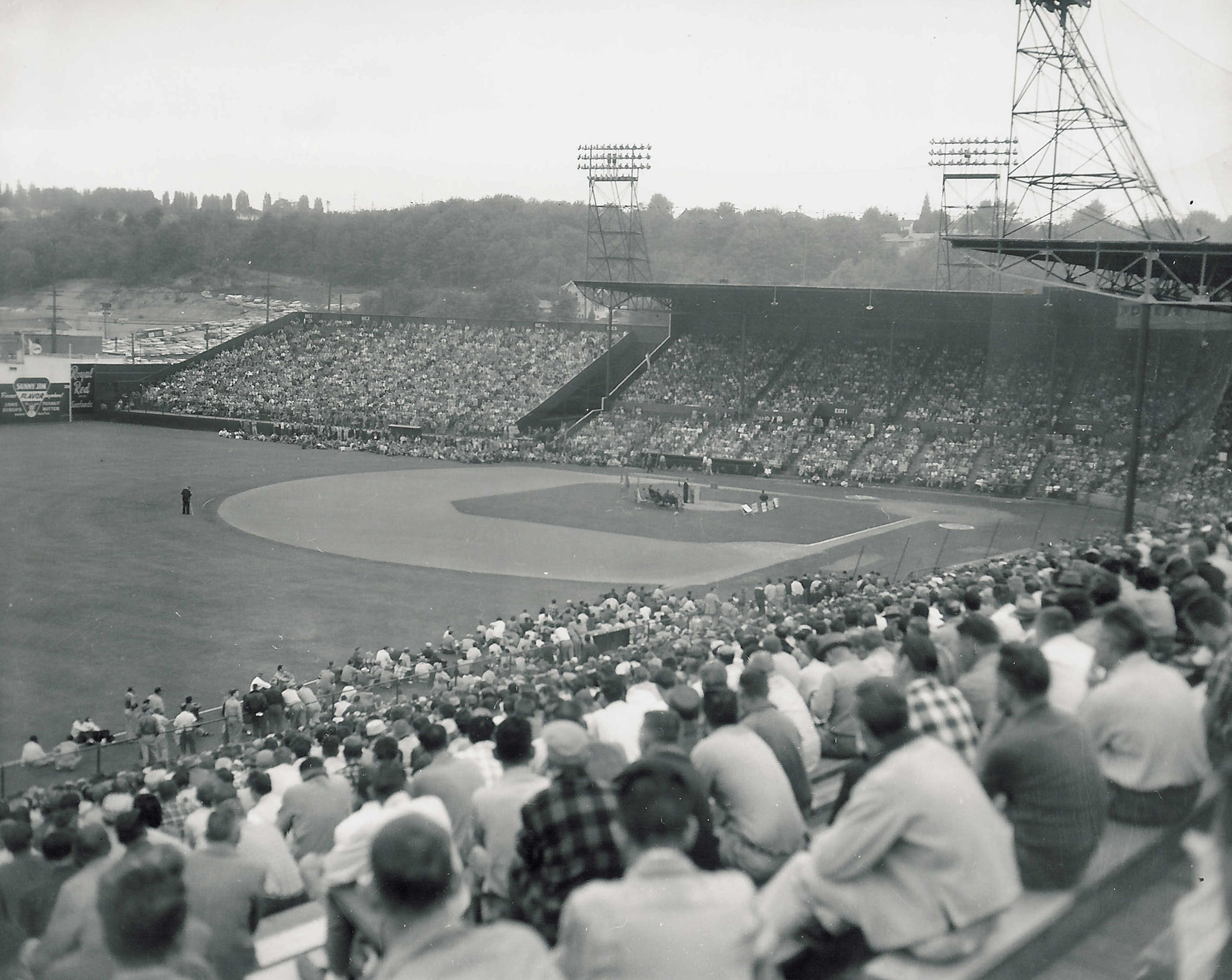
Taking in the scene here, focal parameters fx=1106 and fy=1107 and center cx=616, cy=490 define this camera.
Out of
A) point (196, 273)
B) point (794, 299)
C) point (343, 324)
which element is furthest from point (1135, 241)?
point (196, 273)

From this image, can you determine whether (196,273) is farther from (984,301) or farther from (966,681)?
(966,681)

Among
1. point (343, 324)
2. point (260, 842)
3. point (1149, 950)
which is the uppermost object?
point (343, 324)

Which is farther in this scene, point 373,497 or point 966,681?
point 373,497

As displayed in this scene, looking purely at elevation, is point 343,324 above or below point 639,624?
above

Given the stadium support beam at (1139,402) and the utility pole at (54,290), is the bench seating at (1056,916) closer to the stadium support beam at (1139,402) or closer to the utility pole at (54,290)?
the stadium support beam at (1139,402)

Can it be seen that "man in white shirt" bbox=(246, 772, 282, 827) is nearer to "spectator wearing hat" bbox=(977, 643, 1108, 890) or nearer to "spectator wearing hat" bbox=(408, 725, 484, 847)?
"spectator wearing hat" bbox=(408, 725, 484, 847)

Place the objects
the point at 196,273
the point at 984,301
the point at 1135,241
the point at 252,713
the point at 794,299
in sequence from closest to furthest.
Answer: the point at 252,713, the point at 1135,241, the point at 984,301, the point at 794,299, the point at 196,273

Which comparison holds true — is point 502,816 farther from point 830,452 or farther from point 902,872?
point 830,452

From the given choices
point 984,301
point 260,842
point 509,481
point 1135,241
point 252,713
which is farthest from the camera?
point 984,301
